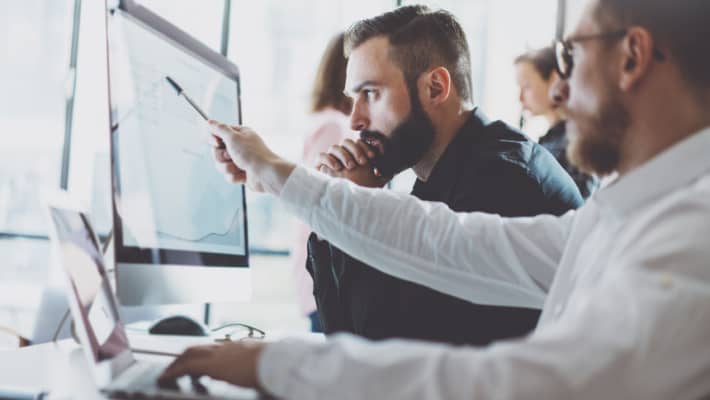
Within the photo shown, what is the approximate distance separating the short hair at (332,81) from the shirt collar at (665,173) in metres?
1.94

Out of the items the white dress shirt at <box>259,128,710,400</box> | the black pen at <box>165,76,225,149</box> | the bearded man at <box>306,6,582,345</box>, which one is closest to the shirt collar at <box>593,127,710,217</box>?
the white dress shirt at <box>259,128,710,400</box>

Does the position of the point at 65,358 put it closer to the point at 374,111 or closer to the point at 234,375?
the point at 234,375

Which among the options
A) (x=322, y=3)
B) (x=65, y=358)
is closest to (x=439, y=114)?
(x=65, y=358)

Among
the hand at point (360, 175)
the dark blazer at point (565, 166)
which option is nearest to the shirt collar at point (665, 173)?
the hand at point (360, 175)

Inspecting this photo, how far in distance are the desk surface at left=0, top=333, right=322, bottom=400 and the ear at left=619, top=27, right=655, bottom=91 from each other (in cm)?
74

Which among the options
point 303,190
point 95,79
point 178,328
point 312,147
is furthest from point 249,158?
point 95,79

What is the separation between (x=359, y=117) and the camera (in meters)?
1.92

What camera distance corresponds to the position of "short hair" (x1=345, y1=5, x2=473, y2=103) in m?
1.92

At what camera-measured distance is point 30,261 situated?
214 inches

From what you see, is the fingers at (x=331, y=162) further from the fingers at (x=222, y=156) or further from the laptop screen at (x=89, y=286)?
the laptop screen at (x=89, y=286)

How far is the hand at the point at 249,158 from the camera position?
4.02ft

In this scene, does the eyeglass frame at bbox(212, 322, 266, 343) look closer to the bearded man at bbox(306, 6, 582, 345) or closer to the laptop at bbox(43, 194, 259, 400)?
the bearded man at bbox(306, 6, 582, 345)

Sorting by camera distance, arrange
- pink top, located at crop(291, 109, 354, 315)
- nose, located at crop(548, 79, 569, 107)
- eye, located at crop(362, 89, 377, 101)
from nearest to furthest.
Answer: nose, located at crop(548, 79, 569, 107)
eye, located at crop(362, 89, 377, 101)
pink top, located at crop(291, 109, 354, 315)

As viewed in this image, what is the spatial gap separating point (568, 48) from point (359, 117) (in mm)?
967
